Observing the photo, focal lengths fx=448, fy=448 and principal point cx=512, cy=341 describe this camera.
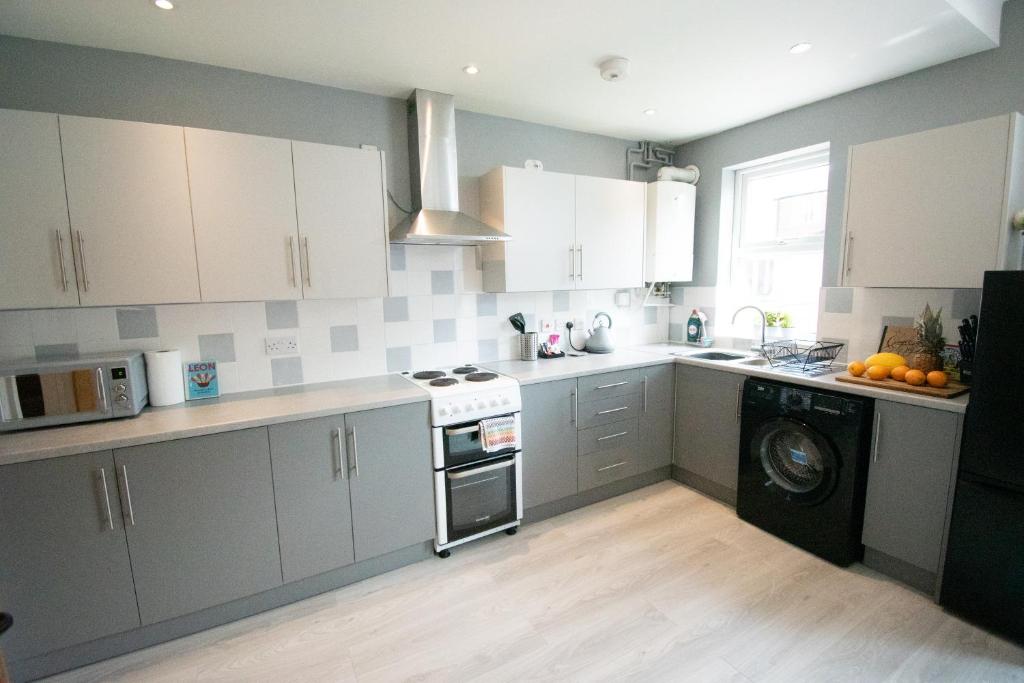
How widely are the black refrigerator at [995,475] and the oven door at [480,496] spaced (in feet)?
6.11

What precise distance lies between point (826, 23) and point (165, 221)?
9.19ft

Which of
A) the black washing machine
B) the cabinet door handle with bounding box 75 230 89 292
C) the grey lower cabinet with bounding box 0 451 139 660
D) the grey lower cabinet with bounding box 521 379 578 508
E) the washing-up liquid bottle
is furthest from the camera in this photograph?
the washing-up liquid bottle

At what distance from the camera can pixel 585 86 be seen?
2396 millimetres

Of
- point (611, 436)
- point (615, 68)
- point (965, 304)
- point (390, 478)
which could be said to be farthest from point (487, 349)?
point (965, 304)

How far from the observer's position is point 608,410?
272cm

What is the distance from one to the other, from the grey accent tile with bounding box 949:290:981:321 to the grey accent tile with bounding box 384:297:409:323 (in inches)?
111

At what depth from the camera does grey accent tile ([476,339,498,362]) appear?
2904 mm

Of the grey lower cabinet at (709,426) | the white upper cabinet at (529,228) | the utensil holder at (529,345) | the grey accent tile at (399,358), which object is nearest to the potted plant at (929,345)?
the grey lower cabinet at (709,426)

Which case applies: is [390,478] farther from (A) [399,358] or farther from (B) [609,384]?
(B) [609,384]

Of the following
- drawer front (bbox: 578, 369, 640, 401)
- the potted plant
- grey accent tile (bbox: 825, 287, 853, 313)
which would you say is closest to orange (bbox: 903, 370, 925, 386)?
the potted plant

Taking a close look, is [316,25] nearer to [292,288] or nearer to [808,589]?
[292,288]

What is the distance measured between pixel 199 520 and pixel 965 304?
11.6 ft

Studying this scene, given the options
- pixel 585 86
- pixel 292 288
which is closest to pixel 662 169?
pixel 585 86

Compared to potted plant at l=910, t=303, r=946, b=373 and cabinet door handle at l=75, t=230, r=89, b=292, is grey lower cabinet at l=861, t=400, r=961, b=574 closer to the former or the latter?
potted plant at l=910, t=303, r=946, b=373
